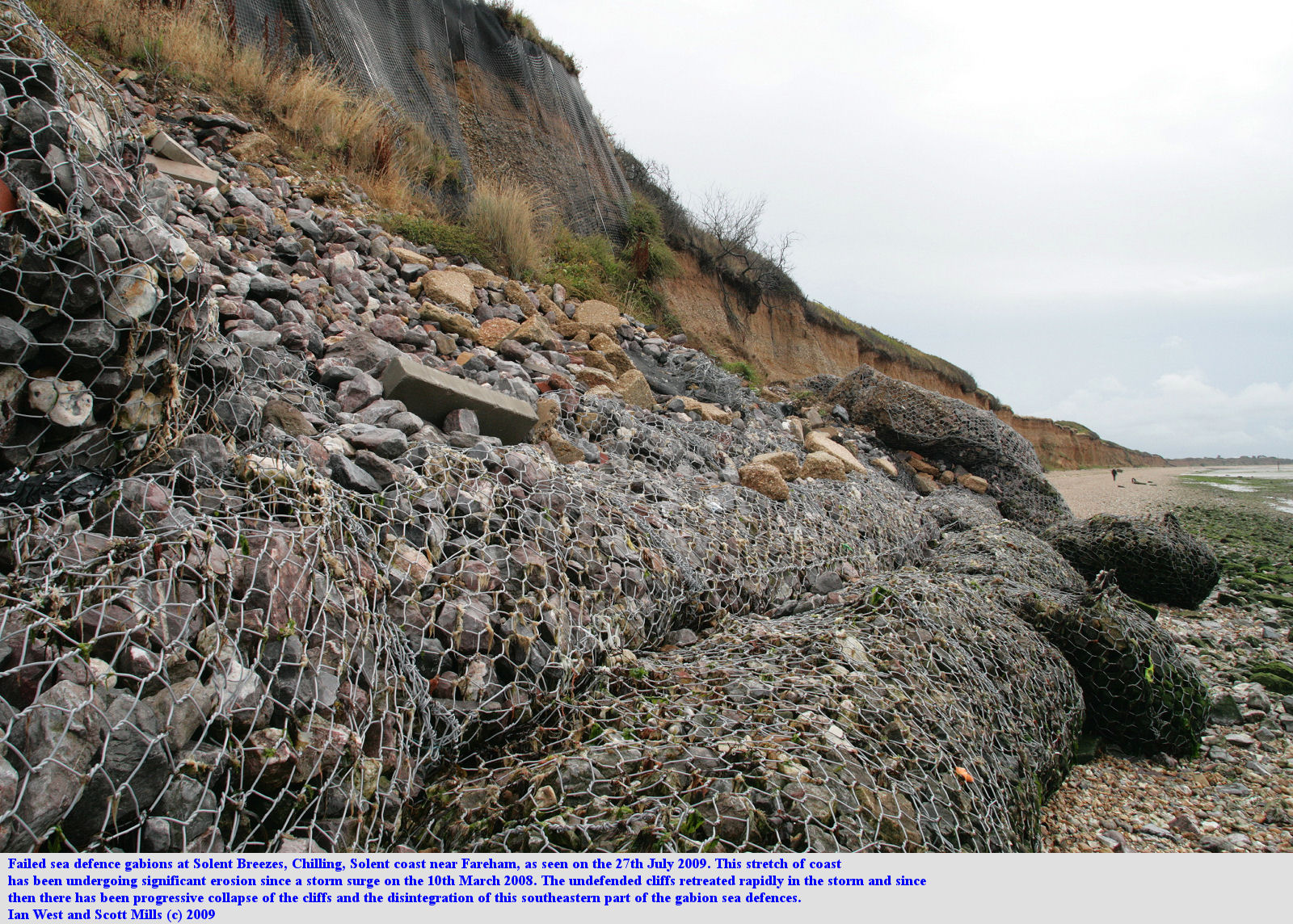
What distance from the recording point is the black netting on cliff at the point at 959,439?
6.64m

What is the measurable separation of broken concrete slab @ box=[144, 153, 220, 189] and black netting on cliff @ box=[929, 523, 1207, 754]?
494cm

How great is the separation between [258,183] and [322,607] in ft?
14.3

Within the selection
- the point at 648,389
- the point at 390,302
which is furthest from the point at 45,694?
the point at 648,389

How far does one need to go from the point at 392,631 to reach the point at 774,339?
12.8m

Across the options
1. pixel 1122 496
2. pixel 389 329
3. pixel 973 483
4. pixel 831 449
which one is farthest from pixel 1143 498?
pixel 389 329

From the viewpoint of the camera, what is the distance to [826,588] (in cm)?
304

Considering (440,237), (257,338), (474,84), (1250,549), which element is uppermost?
(474,84)

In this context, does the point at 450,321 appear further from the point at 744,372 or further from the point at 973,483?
the point at 973,483

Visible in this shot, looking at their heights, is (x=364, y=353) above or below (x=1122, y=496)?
below

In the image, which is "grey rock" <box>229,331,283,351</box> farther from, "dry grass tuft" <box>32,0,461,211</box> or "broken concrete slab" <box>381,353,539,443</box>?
"dry grass tuft" <box>32,0,461,211</box>

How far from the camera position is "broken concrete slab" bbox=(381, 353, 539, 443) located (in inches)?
102

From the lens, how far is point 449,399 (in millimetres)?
2645

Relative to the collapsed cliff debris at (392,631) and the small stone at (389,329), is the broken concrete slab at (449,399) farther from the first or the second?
the small stone at (389,329)

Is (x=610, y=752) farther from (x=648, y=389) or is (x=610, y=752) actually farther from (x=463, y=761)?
(x=648, y=389)
